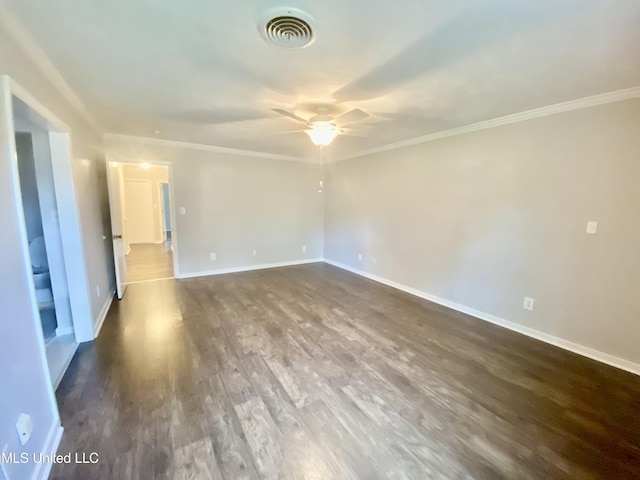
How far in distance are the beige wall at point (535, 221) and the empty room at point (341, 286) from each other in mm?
20

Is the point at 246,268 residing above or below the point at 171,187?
below

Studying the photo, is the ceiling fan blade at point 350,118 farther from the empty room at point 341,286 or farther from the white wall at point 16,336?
the white wall at point 16,336

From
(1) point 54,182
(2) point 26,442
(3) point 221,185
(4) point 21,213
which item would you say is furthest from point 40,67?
(3) point 221,185

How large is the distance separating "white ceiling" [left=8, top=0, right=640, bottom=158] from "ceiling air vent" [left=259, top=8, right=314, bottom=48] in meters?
0.05

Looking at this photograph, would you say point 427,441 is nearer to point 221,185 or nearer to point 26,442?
point 26,442

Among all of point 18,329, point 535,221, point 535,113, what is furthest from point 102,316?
point 535,113

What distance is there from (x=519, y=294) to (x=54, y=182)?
4817mm

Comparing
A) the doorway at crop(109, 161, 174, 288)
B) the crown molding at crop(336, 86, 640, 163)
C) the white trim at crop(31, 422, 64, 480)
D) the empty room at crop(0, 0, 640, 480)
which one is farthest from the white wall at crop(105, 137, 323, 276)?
the white trim at crop(31, 422, 64, 480)

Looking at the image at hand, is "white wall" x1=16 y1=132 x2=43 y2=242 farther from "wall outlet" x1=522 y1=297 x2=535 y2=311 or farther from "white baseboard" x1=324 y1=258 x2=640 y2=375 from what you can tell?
"wall outlet" x1=522 y1=297 x2=535 y2=311

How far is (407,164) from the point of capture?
4305 mm

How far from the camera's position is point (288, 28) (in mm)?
1523

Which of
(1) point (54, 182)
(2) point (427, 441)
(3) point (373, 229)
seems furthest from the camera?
(3) point (373, 229)

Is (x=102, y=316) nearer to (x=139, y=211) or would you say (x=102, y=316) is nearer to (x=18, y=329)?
(x=18, y=329)

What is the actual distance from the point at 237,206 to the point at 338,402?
4.18 m
